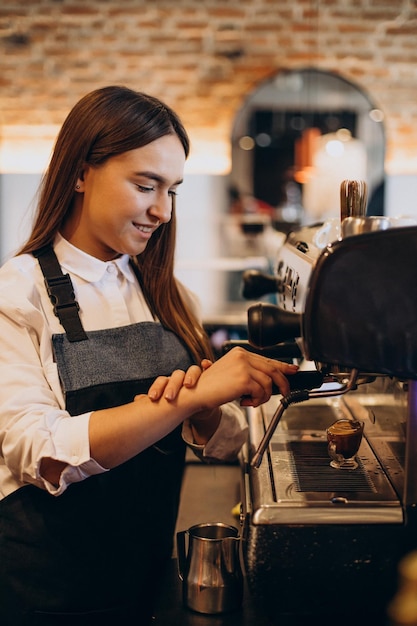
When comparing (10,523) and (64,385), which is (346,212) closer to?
(64,385)

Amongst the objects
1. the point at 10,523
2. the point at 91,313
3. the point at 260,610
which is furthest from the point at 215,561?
the point at 91,313

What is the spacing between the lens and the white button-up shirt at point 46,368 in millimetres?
1212

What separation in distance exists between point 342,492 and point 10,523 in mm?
572

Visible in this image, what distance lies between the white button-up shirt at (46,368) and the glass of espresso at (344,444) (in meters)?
0.29

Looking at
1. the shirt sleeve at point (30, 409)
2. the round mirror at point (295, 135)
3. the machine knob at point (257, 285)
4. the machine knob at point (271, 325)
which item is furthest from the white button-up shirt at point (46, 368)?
the round mirror at point (295, 135)

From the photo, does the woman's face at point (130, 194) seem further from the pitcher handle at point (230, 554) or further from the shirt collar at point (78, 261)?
the pitcher handle at point (230, 554)

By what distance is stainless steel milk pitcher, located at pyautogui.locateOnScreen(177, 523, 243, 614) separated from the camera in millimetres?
1222

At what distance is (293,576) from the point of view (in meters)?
1.10

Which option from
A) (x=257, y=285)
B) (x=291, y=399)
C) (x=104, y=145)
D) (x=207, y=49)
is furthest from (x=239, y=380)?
(x=207, y=49)

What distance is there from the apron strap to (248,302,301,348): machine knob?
0.44 metres

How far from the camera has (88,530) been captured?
136cm

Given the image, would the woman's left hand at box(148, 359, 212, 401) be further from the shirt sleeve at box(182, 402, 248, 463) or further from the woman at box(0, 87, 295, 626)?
the shirt sleeve at box(182, 402, 248, 463)

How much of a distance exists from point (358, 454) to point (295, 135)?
500 centimetres

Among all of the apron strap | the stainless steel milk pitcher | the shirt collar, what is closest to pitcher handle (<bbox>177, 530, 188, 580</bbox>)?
the stainless steel milk pitcher
